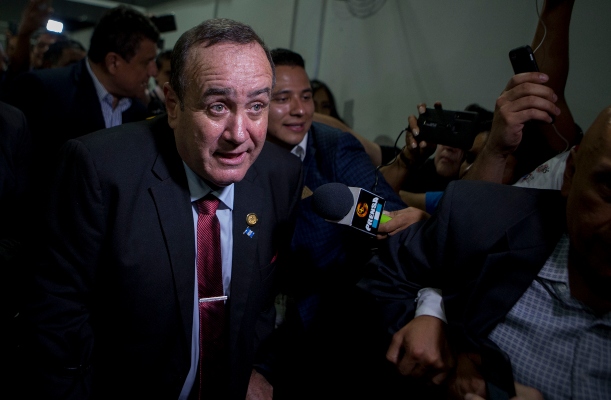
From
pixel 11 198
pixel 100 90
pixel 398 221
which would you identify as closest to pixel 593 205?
pixel 398 221

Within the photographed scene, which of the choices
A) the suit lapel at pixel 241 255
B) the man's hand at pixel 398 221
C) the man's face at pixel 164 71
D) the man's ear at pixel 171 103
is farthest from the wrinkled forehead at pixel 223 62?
the man's face at pixel 164 71

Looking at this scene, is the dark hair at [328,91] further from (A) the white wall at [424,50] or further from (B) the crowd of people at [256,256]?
(B) the crowd of people at [256,256]

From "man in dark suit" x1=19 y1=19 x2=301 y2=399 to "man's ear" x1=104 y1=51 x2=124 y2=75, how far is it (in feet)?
4.57

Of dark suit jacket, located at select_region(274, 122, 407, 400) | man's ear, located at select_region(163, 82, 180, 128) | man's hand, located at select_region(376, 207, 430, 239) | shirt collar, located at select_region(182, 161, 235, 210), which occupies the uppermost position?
man's ear, located at select_region(163, 82, 180, 128)

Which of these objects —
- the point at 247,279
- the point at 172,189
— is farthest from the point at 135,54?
the point at 247,279

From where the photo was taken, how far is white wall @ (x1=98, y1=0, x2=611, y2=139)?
195cm

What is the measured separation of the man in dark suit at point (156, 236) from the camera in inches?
43.5

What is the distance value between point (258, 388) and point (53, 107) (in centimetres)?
198

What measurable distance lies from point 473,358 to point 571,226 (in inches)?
15.7

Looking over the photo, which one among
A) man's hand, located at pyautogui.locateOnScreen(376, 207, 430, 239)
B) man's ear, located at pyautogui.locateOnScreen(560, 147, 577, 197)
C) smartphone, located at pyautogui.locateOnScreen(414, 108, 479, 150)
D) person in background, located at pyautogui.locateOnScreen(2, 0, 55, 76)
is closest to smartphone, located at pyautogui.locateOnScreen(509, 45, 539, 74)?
smartphone, located at pyautogui.locateOnScreen(414, 108, 479, 150)

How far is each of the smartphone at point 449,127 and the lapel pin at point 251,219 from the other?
67cm

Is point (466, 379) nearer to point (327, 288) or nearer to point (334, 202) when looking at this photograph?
point (334, 202)

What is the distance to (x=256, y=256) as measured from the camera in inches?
53.7

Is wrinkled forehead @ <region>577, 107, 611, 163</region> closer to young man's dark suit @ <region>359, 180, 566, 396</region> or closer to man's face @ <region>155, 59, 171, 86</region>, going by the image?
young man's dark suit @ <region>359, 180, 566, 396</region>
